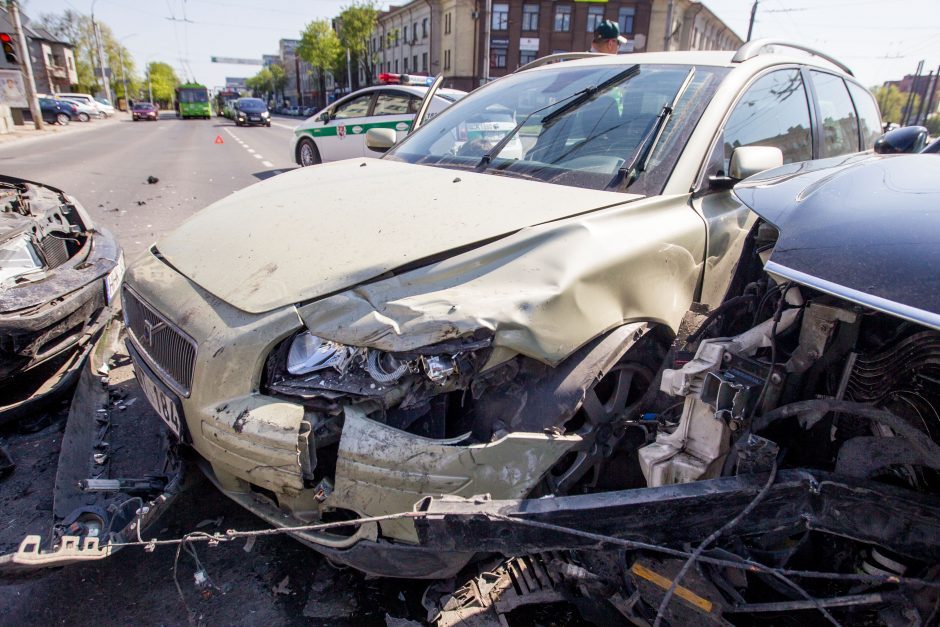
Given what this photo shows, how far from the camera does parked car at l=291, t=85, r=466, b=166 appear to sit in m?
10.1

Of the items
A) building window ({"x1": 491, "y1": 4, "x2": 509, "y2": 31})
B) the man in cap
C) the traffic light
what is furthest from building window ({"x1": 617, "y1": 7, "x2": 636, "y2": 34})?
the man in cap

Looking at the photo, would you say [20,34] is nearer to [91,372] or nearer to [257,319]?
[91,372]

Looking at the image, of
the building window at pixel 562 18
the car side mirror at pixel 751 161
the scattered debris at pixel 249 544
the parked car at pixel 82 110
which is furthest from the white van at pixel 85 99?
the car side mirror at pixel 751 161

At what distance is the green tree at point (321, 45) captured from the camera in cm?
6347

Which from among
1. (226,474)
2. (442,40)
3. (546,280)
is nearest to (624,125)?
(546,280)

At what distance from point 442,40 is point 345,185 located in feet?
184

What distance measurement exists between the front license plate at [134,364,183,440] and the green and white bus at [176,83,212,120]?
53.5 metres

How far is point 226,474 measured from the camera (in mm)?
1896

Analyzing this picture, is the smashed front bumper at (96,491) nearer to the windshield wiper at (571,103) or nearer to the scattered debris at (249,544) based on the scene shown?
the scattered debris at (249,544)

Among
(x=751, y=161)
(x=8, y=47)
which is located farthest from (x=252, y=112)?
(x=751, y=161)

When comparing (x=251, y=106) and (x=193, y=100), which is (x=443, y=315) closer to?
(x=251, y=106)

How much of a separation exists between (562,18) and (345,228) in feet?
175

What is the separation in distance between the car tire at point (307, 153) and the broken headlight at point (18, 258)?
8557 mm

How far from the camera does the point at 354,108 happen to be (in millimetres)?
11008
